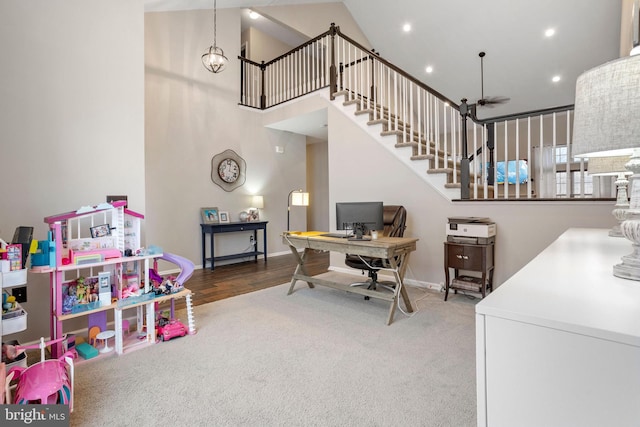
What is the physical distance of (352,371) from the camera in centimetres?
Result: 203

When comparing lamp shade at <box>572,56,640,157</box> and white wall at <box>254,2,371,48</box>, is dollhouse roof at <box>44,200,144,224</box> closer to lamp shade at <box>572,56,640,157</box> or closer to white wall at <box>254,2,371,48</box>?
lamp shade at <box>572,56,640,157</box>

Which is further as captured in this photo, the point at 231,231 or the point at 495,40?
the point at 495,40

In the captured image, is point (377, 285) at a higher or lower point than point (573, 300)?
lower

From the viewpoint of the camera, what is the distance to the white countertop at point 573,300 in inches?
25.2

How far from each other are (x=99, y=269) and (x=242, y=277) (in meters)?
2.10

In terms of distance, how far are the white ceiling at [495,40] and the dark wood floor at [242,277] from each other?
3.76 metres

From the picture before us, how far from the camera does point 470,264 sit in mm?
3318

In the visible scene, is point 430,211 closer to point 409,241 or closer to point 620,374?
point 409,241

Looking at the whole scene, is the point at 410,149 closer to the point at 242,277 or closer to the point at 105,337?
the point at 242,277

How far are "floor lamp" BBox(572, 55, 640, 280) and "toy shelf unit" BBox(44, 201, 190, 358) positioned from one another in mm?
2769

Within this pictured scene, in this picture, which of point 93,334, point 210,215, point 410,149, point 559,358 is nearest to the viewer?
point 559,358

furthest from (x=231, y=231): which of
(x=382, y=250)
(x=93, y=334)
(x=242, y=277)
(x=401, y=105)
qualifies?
(x=401, y=105)

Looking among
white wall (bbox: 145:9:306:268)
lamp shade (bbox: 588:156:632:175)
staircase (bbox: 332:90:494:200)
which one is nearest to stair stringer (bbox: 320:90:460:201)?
staircase (bbox: 332:90:494:200)

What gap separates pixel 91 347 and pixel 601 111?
312cm
